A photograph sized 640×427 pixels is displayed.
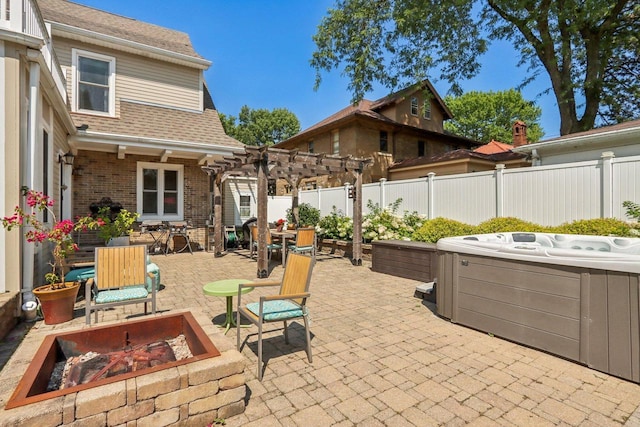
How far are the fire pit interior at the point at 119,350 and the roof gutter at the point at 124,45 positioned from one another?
1025 cm

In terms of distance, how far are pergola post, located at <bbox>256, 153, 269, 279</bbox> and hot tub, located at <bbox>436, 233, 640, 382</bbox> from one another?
12.9ft

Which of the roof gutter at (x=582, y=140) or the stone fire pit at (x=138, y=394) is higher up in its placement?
the roof gutter at (x=582, y=140)

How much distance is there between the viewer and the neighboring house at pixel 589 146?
8.91m

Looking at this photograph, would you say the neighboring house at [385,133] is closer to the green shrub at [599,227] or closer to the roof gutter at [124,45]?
the roof gutter at [124,45]

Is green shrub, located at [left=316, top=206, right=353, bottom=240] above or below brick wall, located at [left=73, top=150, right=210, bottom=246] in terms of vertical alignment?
below

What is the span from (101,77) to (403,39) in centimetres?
1203

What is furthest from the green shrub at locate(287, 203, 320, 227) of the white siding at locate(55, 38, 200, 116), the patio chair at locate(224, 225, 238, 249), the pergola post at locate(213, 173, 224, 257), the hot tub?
the hot tub

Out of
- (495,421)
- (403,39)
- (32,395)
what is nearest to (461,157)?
(403,39)

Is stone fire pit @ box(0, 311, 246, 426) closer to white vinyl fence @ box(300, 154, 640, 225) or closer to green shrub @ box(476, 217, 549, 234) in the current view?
green shrub @ box(476, 217, 549, 234)

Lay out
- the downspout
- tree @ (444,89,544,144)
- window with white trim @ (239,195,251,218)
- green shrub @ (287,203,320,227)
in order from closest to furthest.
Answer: the downspout, green shrub @ (287,203,320,227), window with white trim @ (239,195,251,218), tree @ (444,89,544,144)

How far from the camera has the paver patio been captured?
2371 mm

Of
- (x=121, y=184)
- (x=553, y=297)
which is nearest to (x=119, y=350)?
(x=553, y=297)

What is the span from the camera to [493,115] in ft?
107

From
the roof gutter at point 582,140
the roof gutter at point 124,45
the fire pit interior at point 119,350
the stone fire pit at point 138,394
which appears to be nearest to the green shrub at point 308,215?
the roof gutter at point 124,45
